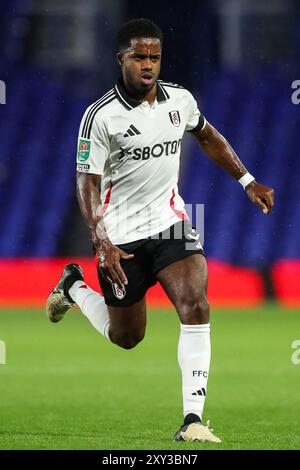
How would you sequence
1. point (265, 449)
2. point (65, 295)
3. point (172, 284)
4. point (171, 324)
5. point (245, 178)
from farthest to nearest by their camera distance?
point (171, 324)
point (65, 295)
point (245, 178)
point (172, 284)
point (265, 449)

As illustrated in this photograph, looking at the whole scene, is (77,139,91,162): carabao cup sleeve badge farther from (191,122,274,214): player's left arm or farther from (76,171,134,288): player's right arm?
(191,122,274,214): player's left arm

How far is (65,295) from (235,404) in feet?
4.96

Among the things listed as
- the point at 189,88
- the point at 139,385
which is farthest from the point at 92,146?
the point at 189,88

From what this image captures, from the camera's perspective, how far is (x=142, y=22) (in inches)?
266

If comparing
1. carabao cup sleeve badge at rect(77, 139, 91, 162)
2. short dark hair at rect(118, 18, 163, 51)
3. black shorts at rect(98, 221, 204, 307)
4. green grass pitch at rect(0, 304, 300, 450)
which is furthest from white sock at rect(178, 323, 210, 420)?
short dark hair at rect(118, 18, 163, 51)

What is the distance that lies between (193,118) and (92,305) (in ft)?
4.48

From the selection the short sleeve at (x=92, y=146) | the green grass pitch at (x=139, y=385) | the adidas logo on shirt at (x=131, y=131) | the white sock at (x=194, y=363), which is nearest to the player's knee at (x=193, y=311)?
the white sock at (x=194, y=363)

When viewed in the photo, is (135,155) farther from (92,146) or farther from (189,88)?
(189,88)

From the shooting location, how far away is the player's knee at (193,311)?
261 inches

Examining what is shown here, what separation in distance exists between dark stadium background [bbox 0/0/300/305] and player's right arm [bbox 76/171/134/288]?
1203cm

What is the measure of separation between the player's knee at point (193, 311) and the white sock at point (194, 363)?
34 mm

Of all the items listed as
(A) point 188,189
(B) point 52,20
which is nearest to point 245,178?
(A) point 188,189
